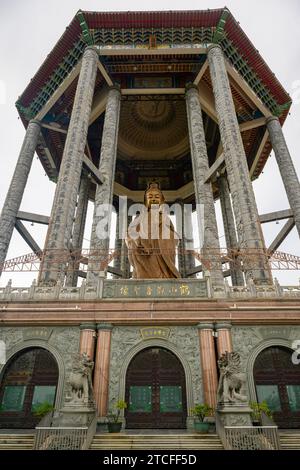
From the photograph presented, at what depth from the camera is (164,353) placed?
40.9ft

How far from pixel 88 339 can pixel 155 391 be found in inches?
128

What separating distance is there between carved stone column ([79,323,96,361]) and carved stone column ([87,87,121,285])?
7.60 ft

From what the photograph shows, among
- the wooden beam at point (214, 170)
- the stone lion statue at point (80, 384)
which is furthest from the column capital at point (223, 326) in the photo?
the wooden beam at point (214, 170)

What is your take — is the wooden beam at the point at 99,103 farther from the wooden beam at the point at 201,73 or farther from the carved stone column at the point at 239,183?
the carved stone column at the point at 239,183

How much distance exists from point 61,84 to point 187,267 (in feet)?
62.1

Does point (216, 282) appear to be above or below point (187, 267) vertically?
below

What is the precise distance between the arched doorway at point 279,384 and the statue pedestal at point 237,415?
104 inches

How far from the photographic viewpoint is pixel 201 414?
10.4m

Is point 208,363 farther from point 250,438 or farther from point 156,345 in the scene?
point 250,438

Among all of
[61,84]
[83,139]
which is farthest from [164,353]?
[61,84]

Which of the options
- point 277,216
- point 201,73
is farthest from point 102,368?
point 201,73
